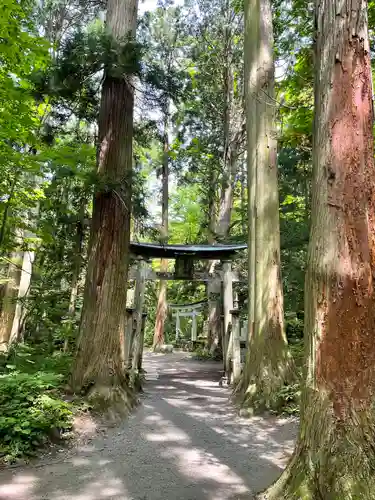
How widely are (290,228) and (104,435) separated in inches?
291

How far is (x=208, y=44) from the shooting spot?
53.3 feet

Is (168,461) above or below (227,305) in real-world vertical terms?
below

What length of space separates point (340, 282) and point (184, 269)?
7734 mm

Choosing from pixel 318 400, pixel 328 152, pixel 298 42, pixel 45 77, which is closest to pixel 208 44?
pixel 298 42

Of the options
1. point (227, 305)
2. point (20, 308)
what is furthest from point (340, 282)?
point (20, 308)

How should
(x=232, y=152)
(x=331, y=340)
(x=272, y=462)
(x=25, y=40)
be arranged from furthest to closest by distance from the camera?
1. (x=232, y=152)
2. (x=25, y=40)
3. (x=272, y=462)
4. (x=331, y=340)

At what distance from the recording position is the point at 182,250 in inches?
390

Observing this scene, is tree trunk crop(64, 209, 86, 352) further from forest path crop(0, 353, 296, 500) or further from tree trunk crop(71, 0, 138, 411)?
forest path crop(0, 353, 296, 500)

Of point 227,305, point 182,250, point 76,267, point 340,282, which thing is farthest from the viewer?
point 227,305

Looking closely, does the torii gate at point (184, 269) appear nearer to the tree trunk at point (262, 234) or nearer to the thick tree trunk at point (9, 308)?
the tree trunk at point (262, 234)

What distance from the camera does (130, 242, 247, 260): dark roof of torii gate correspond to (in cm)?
962

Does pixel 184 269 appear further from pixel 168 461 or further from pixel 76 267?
pixel 168 461

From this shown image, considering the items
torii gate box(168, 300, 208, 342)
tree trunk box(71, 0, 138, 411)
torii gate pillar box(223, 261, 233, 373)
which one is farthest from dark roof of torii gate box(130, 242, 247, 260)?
torii gate box(168, 300, 208, 342)

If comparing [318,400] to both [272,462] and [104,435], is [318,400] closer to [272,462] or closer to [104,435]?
[272,462]
